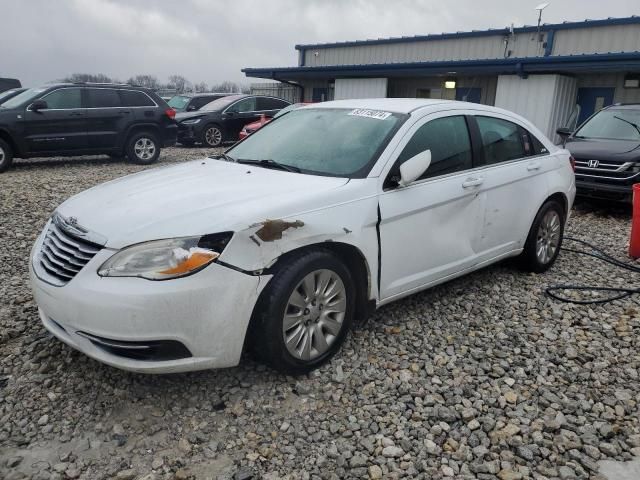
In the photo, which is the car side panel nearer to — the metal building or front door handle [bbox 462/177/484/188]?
front door handle [bbox 462/177/484/188]

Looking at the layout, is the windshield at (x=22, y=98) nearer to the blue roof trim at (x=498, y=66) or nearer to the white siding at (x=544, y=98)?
the blue roof trim at (x=498, y=66)

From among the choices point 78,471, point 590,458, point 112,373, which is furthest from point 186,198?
point 590,458

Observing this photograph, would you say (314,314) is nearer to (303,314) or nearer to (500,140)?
(303,314)

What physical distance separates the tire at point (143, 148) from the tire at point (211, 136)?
131 inches

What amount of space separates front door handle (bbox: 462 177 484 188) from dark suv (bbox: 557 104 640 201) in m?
4.64

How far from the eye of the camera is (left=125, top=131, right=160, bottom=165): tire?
37.3ft

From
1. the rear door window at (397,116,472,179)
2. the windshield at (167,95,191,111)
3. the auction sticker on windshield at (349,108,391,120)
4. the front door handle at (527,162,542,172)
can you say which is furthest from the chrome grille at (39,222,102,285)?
the windshield at (167,95,191,111)

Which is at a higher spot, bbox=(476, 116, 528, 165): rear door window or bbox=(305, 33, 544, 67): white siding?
bbox=(305, 33, 544, 67): white siding

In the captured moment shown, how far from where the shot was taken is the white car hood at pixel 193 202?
108 inches

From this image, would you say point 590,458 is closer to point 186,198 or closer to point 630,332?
point 630,332

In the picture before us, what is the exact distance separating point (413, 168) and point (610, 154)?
5742 mm

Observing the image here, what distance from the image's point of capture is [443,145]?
154 inches

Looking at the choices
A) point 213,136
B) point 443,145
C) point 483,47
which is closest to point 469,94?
point 483,47

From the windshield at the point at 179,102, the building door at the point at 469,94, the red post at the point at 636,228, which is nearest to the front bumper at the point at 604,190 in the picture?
the red post at the point at 636,228
